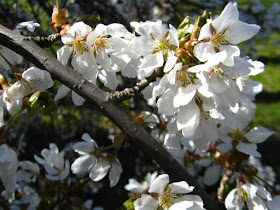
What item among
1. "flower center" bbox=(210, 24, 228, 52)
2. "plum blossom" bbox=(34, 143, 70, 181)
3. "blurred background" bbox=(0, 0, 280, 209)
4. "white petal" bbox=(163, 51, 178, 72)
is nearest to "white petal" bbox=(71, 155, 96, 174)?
"plum blossom" bbox=(34, 143, 70, 181)

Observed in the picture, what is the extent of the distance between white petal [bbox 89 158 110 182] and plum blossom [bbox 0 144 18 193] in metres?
0.44

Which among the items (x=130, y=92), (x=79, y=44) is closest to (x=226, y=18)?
(x=130, y=92)

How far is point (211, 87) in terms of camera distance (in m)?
1.03

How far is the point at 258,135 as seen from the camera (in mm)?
1513

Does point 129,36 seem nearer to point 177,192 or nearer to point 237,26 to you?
point 237,26

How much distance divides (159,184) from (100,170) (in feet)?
1.44

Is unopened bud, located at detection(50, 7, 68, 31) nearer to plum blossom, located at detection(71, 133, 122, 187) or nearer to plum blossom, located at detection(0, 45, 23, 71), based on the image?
plum blossom, located at detection(0, 45, 23, 71)

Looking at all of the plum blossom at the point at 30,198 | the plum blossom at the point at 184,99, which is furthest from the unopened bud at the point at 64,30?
the plum blossom at the point at 30,198

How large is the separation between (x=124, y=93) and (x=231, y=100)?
0.34 meters

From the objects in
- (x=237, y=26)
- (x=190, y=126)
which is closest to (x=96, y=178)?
(x=190, y=126)

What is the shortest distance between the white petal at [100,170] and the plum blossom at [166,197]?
373mm

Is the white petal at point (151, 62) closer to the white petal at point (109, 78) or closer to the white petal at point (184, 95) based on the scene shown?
the white petal at point (184, 95)

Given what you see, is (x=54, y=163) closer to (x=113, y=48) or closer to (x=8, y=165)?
(x=8, y=165)

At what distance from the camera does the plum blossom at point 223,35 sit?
101 cm
